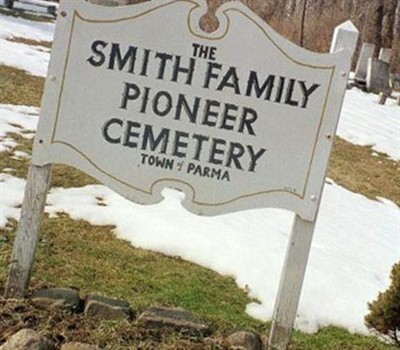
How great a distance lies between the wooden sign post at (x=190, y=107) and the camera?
3180mm

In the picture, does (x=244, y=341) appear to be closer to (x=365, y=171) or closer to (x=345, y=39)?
(x=345, y=39)

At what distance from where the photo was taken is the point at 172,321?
10.8 ft

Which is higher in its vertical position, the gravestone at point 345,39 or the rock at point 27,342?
the gravestone at point 345,39

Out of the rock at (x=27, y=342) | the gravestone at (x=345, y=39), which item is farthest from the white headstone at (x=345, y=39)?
the rock at (x=27, y=342)

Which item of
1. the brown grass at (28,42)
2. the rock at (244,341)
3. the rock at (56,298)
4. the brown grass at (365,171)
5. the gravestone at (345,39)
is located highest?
the gravestone at (345,39)

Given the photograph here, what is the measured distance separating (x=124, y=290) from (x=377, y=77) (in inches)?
597

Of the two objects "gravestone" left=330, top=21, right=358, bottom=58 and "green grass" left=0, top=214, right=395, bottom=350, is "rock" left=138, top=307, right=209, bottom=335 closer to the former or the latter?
"green grass" left=0, top=214, right=395, bottom=350

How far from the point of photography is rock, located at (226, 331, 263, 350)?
323cm

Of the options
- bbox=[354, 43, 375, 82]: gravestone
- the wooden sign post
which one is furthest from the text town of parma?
bbox=[354, 43, 375, 82]: gravestone

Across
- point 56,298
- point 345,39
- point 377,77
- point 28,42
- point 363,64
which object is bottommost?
point 28,42

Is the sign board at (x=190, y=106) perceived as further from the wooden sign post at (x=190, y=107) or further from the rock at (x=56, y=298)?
the rock at (x=56, y=298)

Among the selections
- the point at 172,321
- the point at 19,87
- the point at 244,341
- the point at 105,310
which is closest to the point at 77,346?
the point at 105,310

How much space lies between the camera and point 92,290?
156 inches

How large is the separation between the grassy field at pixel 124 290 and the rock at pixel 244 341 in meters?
0.06
